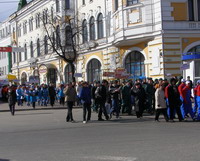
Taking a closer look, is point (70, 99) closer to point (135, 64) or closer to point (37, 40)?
point (135, 64)

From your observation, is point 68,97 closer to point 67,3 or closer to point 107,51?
point 107,51

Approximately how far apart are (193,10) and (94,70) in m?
12.6

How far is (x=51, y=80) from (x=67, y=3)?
11.1m

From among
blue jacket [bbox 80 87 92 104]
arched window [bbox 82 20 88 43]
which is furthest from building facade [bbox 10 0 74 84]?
blue jacket [bbox 80 87 92 104]

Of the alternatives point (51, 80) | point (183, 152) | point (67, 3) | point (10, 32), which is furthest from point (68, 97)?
point (10, 32)

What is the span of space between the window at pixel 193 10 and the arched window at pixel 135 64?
16.9 ft

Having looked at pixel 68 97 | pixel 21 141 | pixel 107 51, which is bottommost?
pixel 21 141

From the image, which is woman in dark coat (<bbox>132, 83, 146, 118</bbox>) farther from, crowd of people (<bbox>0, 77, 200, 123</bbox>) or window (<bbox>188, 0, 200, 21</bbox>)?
window (<bbox>188, 0, 200, 21</bbox>)

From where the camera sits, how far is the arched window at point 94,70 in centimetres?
3825

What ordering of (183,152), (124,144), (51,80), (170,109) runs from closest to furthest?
1. (183,152)
2. (124,144)
3. (170,109)
4. (51,80)

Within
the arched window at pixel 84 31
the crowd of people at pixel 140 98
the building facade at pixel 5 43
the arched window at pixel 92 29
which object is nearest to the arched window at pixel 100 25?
the arched window at pixel 92 29

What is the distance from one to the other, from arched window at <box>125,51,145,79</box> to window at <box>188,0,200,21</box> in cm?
515

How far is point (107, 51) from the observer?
3584 centimetres

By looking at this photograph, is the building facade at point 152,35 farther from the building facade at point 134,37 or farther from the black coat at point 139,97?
the black coat at point 139,97
